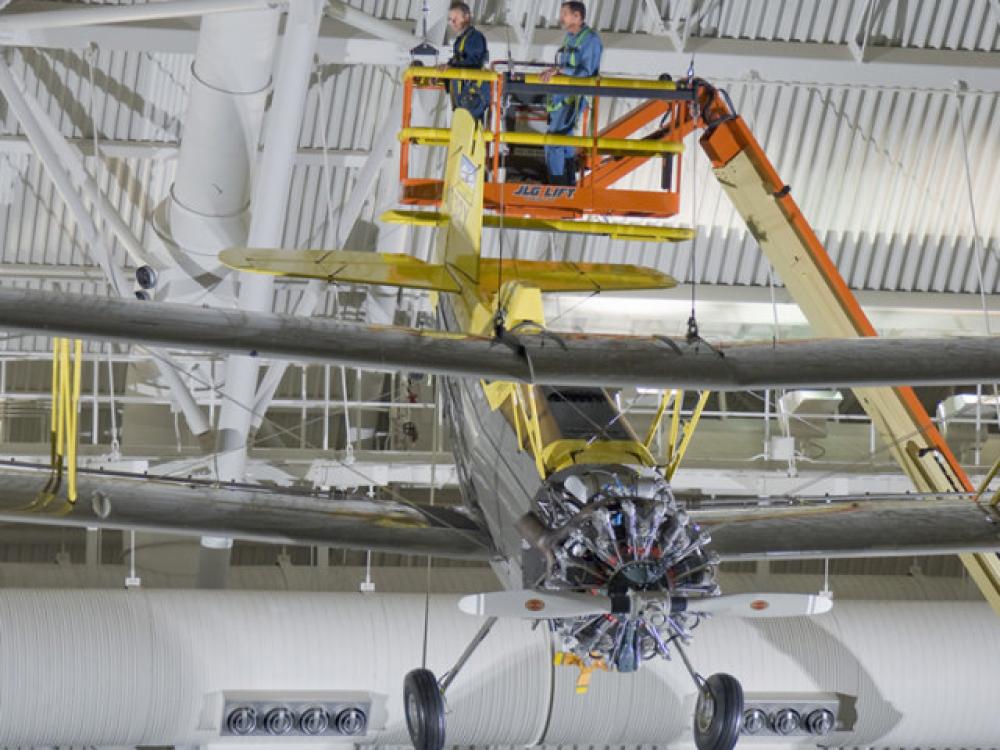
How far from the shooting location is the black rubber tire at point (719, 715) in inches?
471

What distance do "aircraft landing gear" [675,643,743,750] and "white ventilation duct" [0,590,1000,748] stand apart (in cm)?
596

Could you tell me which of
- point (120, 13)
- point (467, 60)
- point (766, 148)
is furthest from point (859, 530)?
point (766, 148)

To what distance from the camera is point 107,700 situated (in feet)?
56.5

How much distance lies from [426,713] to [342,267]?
11.6 feet

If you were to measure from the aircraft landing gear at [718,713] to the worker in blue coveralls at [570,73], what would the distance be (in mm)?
4801

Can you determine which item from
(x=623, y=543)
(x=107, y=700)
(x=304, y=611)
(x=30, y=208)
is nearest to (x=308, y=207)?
(x=30, y=208)

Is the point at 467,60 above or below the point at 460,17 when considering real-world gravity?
below

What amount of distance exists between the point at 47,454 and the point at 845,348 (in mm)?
11206

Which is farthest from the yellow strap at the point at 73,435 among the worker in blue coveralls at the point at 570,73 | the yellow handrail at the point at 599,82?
the worker in blue coveralls at the point at 570,73

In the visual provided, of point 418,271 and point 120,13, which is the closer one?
point 418,271

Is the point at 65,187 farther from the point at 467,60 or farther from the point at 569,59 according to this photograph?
the point at 569,59

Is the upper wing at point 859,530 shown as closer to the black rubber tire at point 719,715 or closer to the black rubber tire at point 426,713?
the black rubber tire at point 719,715

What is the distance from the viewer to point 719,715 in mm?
12070

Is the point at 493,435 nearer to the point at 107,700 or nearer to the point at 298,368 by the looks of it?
the point at 107,700
